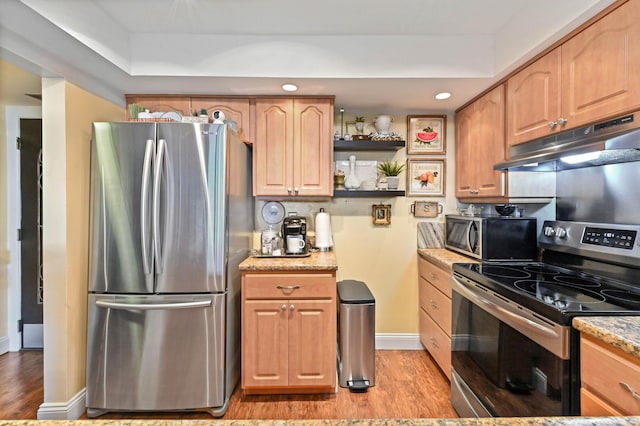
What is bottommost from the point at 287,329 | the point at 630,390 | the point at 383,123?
the point at 287,329

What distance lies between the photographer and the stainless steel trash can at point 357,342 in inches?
85.3

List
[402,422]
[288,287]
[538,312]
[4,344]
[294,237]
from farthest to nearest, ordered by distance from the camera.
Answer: [4,344], [294,237], [288,287], [538,312], [402,422]

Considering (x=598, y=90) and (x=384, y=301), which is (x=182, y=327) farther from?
(x=598, y=90)

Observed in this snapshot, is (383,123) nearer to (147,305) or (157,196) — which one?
(157,196)

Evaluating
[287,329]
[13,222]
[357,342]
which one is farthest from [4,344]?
[357,342]

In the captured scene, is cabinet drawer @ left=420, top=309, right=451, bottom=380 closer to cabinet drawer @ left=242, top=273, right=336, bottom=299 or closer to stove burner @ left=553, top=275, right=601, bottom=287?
stove burner @ left=553, top=275, right=601, bottom=287

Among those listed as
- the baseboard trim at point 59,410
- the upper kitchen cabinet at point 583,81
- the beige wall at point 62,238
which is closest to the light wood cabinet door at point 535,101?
the upper kitchen cabinet at point 583,81

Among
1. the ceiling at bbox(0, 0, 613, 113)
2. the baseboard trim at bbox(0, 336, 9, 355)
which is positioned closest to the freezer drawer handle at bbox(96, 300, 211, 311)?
the ceiling at bbox(0, 0, 613, 113)

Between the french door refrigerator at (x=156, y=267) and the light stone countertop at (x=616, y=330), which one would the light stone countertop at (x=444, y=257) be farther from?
the french door refrigerator at (x=156, y=267)

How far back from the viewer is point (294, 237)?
2396 mm

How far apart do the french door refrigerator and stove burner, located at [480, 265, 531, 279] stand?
1.62 m

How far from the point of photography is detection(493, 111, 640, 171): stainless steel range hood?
1248 millimetres

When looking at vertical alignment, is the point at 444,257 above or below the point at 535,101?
below

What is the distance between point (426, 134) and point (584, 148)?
147 cm
